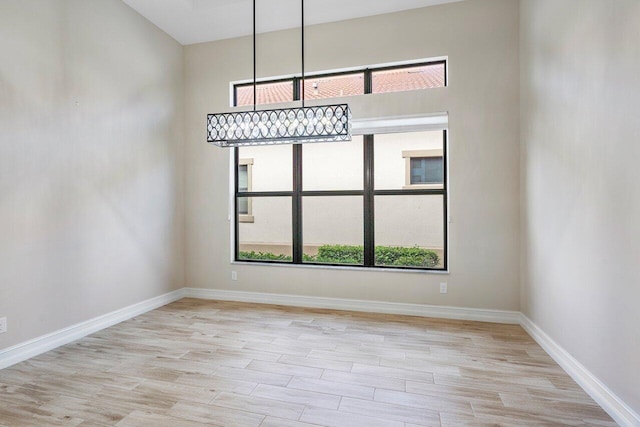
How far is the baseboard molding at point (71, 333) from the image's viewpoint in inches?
110

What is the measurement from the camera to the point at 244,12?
4.02m

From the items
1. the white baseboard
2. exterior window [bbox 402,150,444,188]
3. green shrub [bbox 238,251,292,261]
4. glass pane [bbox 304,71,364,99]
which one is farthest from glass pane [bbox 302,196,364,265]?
glass pane [bbox 304,71,364,99]

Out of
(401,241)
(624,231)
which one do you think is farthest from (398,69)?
(624,231)

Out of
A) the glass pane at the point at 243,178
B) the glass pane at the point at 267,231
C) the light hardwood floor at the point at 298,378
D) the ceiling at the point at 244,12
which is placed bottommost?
the light hardwood floor at the point at 298,378

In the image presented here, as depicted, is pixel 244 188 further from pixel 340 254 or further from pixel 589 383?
pixel 589 383

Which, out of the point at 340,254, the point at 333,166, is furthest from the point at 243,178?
the point at 340,254

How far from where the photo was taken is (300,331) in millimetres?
3514

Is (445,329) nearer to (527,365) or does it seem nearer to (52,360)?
(527,365)

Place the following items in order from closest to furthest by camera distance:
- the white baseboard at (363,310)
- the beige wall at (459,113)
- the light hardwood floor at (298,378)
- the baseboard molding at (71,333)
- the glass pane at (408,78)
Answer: the light hardwood floor at (298,378) < the white baseboard at (363,310) < the baseboard molding at (71,333) < the beige wall at (459,113) < the glass pane at (408,78)

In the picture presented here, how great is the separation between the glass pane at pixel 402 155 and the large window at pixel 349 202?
0.5 inches

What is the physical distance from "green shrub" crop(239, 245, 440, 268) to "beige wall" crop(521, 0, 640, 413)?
1101 millimetres

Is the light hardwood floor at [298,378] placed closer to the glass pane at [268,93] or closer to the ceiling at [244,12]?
the glass pane at [268,93]

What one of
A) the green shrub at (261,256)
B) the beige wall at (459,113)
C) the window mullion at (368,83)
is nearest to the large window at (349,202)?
the green shrub at (261,256)

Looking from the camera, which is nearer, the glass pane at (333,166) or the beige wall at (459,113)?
the beige wall at (459,113)
